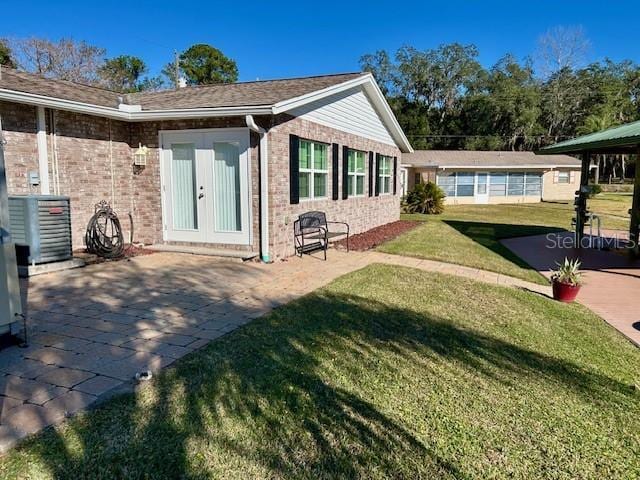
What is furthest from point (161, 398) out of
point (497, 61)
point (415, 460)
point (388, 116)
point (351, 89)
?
point (497, 61)

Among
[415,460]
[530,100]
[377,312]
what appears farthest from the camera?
[530,100]

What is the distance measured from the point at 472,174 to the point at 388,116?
16613mm

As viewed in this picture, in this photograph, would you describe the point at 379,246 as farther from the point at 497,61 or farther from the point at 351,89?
the point at 497,61

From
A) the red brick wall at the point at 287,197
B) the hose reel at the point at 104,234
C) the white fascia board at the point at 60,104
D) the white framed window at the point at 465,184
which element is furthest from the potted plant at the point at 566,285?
the white framed window at the point at 465,184

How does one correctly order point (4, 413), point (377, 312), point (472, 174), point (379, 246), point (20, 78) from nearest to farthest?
point (4, 413)
point (377, 312)
point (20, 78)
point (379, 246)
point (472, 174)

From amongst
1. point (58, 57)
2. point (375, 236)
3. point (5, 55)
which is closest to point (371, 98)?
point (375, 236)

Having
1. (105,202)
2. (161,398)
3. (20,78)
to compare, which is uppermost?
(20,78)

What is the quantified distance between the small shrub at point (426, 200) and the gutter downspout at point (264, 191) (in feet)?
45.8

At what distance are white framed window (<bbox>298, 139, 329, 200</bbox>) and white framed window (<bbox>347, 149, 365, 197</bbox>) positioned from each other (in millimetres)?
1449

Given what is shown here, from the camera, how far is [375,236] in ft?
40.2

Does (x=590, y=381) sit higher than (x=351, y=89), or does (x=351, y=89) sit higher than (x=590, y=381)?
(x=351, y=89)

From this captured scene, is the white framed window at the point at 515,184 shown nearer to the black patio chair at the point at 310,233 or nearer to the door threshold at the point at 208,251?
the black patio chair at the point at 310,233

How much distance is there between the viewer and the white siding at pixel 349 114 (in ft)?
31.0

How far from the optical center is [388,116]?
13.8 meters
